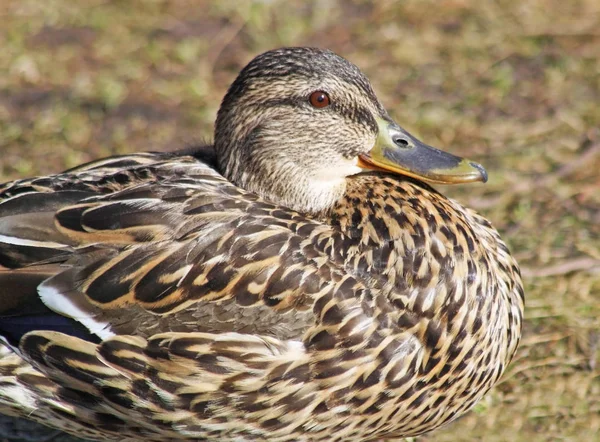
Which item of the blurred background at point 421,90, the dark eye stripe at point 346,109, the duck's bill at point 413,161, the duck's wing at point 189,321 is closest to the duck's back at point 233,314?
the duck's wing at point 189,321

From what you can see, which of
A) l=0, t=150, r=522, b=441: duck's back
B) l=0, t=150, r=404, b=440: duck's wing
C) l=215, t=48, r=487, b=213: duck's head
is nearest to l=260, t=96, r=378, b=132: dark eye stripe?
l=215, t=48, r=487, b=213: duck's head

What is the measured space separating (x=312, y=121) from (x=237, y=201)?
46 centimetres

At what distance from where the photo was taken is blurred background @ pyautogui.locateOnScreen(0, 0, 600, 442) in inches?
205

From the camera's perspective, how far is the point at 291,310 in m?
3.54

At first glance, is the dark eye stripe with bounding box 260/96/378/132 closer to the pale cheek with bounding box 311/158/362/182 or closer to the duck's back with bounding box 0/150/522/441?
the pale cheek with bounding box 311/158/362/182

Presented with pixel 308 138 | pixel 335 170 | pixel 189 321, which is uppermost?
pixel 308 138

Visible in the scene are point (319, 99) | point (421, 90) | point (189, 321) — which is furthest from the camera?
point (421, 90)

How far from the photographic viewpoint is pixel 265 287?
3557mm

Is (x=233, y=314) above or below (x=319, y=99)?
below

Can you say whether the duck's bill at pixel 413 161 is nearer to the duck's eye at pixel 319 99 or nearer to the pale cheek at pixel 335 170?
the pale cheek at pixel 335 170

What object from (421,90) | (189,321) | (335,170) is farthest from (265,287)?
(421,90)

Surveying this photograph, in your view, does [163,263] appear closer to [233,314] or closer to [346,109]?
[233,314]

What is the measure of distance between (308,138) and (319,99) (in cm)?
16

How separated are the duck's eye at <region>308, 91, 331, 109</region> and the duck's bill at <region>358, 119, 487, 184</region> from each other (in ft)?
0.78
